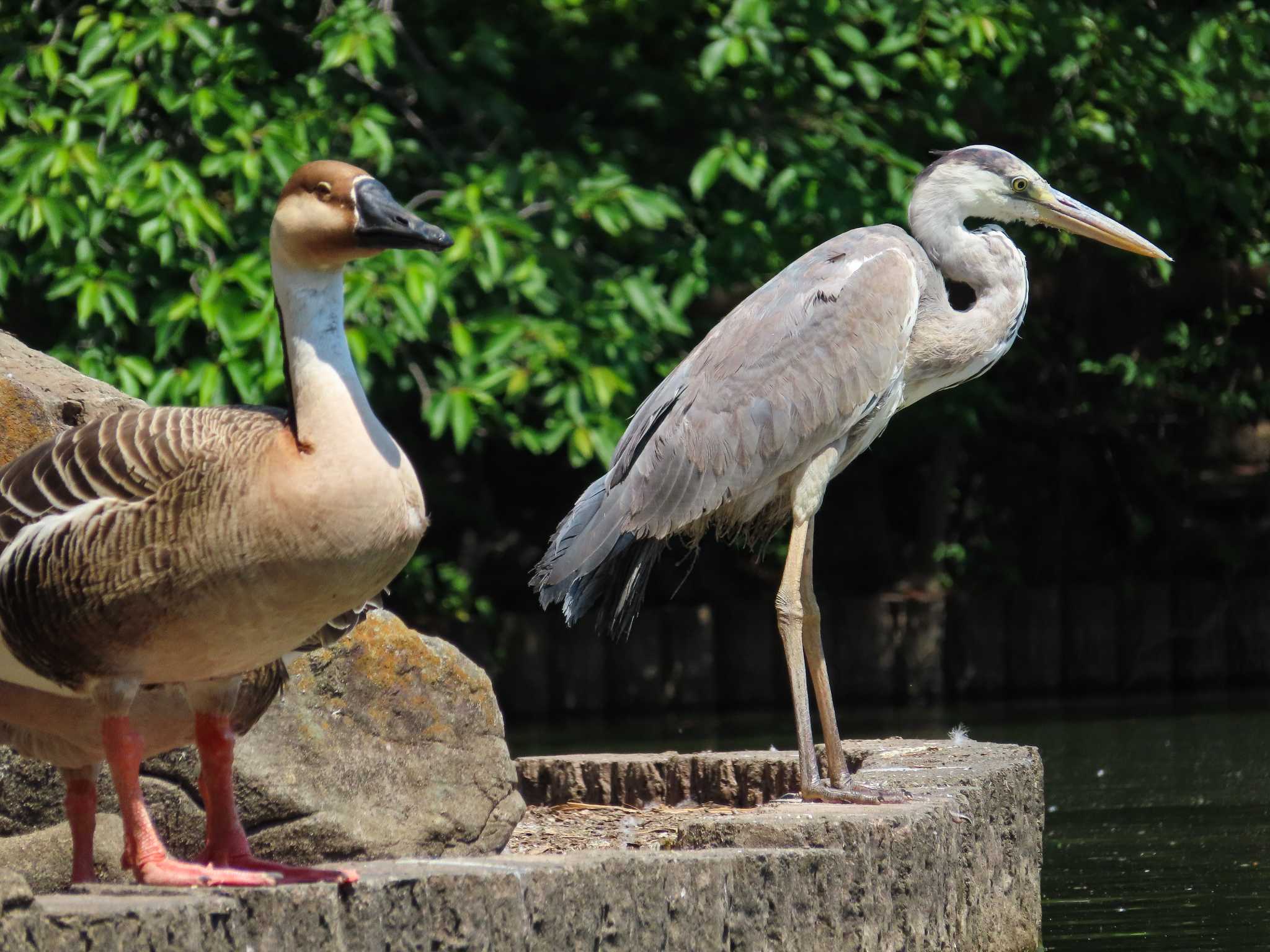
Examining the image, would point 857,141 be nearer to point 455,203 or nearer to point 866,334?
point 455,203

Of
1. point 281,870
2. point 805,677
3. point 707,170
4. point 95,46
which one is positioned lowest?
point 281,870

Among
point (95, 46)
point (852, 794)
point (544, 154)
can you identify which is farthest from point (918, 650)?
point (852, 794)

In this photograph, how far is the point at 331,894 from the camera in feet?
10.4

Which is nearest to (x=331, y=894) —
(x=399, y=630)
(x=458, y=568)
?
(x=399, y=630)

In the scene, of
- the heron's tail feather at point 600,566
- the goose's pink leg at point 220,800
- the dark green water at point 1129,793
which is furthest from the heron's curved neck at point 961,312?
the goose's pink leg at point 220,800

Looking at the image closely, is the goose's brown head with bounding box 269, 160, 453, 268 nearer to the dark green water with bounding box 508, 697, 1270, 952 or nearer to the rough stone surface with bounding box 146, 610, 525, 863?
the rough stone surface with bounding box 146, 610, 525, 863

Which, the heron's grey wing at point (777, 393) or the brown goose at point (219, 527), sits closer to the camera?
the brown goose at point (219, 527)

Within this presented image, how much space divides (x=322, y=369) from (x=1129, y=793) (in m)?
5.68

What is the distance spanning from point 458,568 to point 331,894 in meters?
9.82

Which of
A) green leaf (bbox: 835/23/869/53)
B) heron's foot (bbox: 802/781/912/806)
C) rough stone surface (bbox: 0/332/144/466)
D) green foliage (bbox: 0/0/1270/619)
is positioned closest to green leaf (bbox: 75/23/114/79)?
green foliage (bbox: 0/0/1270/619)

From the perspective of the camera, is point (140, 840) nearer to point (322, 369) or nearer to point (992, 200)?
point (322, 369)

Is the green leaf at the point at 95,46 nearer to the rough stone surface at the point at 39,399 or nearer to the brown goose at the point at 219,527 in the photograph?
the rough stone surface at the point at 39,399

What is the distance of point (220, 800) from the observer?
3.90m

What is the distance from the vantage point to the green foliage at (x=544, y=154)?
802 centimetres
